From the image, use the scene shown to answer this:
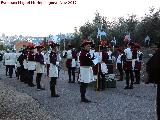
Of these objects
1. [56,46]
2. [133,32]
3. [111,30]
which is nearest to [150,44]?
[133,32]

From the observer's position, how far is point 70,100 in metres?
15.1

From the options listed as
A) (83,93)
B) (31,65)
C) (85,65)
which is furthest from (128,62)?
(31,65)

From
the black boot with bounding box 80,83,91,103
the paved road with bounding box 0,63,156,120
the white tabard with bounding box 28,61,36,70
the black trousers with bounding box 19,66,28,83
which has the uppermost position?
the white tabard with bounding box 28,61,36,70

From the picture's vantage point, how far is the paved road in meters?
Answer: 11.6

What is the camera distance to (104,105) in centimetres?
1357

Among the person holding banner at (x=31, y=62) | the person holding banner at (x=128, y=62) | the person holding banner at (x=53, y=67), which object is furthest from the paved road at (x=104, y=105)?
the person holding banner at (x=31, y=62)

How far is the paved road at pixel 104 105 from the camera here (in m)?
11.6

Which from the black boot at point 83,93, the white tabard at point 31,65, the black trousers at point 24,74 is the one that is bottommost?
the black boot at point 83,93

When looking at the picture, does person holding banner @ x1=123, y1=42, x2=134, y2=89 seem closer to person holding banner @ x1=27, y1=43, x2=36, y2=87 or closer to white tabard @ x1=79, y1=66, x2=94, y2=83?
white tabard @ x1=79, y1=66, x2=94, y2=83

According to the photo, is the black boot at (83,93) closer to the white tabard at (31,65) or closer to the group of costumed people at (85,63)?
the group of costumed people at (85,63)

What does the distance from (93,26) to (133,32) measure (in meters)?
8.42

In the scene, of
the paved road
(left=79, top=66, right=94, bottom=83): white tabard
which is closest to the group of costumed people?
(left=79, top=66, right=94, bottom=83): white tabard

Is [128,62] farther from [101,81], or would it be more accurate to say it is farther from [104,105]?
[104,105]

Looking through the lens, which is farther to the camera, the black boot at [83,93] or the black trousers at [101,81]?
the black trousers at [101,81]
